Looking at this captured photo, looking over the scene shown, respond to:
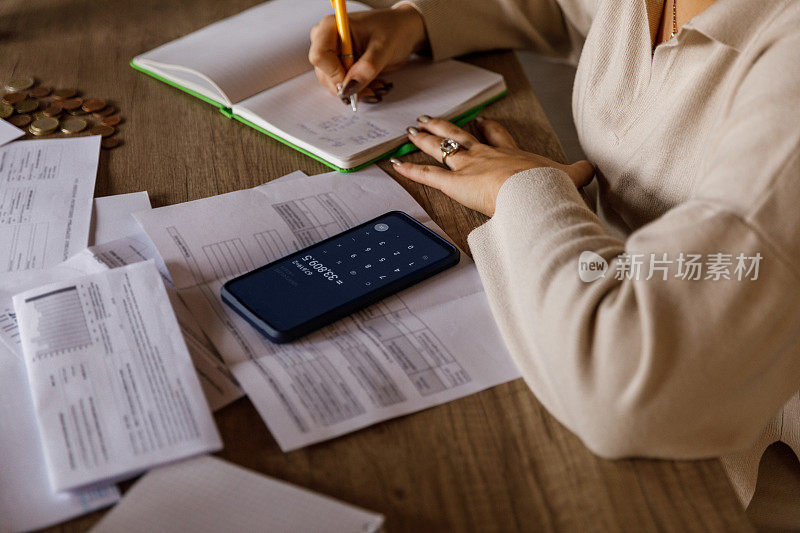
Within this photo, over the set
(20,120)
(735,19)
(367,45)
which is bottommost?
(20,120)

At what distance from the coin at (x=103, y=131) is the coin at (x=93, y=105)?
0.05 m

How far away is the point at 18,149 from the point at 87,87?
7.5 inches

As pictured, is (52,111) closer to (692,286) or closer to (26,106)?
(26,106)

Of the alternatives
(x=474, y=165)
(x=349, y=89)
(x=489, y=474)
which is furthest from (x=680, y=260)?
(x=349, y=89)

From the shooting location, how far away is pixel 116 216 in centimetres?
85

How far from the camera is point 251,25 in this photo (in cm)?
118

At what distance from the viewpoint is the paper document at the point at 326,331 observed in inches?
24.0

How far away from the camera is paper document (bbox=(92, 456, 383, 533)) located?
507mm

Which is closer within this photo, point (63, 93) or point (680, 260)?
point (680, 260)

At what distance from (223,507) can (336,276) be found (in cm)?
26

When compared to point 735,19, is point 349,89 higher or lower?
lower

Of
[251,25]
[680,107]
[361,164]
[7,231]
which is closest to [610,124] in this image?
[680,107]

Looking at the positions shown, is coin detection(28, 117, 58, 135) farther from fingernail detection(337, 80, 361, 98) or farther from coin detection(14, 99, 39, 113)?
fingernail detection(337, 80, 361, 98)

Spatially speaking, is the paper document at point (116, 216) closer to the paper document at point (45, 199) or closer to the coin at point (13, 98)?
the paper document at point (45, 199)
